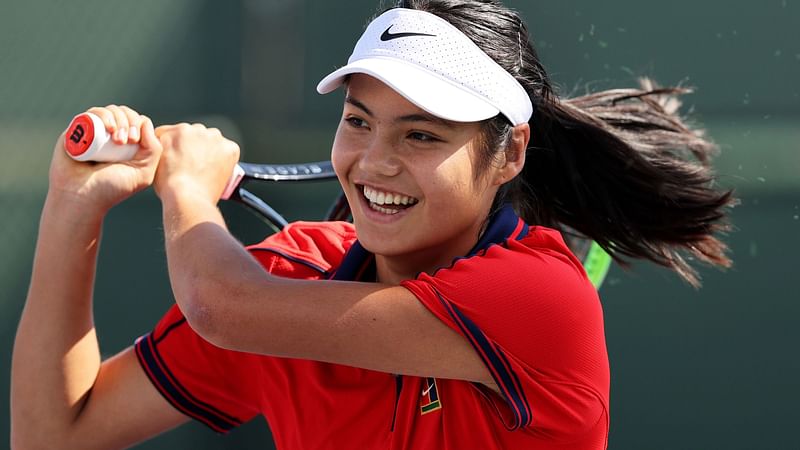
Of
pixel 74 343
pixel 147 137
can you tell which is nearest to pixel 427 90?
pixel 147 137

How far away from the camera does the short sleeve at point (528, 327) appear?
165 centimetres

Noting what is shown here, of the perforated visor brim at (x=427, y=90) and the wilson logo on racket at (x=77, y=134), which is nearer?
the perforated visor brim at (x=427, y=90)

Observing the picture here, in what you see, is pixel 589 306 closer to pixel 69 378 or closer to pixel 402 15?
pixel 402 15

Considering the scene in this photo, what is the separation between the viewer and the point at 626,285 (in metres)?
3.45

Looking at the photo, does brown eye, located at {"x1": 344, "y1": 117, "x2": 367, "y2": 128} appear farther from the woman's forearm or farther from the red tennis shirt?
the woman's forearm

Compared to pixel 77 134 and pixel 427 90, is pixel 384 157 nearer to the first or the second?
pixel 427 90

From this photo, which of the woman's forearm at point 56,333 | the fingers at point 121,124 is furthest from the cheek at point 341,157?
the woman's forearm at point 56,333

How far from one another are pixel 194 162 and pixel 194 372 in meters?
0.37

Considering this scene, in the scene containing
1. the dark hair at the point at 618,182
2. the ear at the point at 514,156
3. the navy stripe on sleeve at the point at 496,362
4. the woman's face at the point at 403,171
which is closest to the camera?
the navy stripe on sleeve at the point at 496,362

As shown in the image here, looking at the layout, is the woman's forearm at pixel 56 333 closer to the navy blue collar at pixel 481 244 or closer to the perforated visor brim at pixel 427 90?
the navy blue collar at pixel 481 244

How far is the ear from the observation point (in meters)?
1.88

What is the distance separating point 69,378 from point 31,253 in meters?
1.14

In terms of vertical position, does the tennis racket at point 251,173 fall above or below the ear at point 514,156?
below

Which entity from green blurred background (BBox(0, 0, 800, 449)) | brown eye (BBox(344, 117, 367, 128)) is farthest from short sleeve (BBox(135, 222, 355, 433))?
green blurred background (BBox(0, 0, 800, 449))
